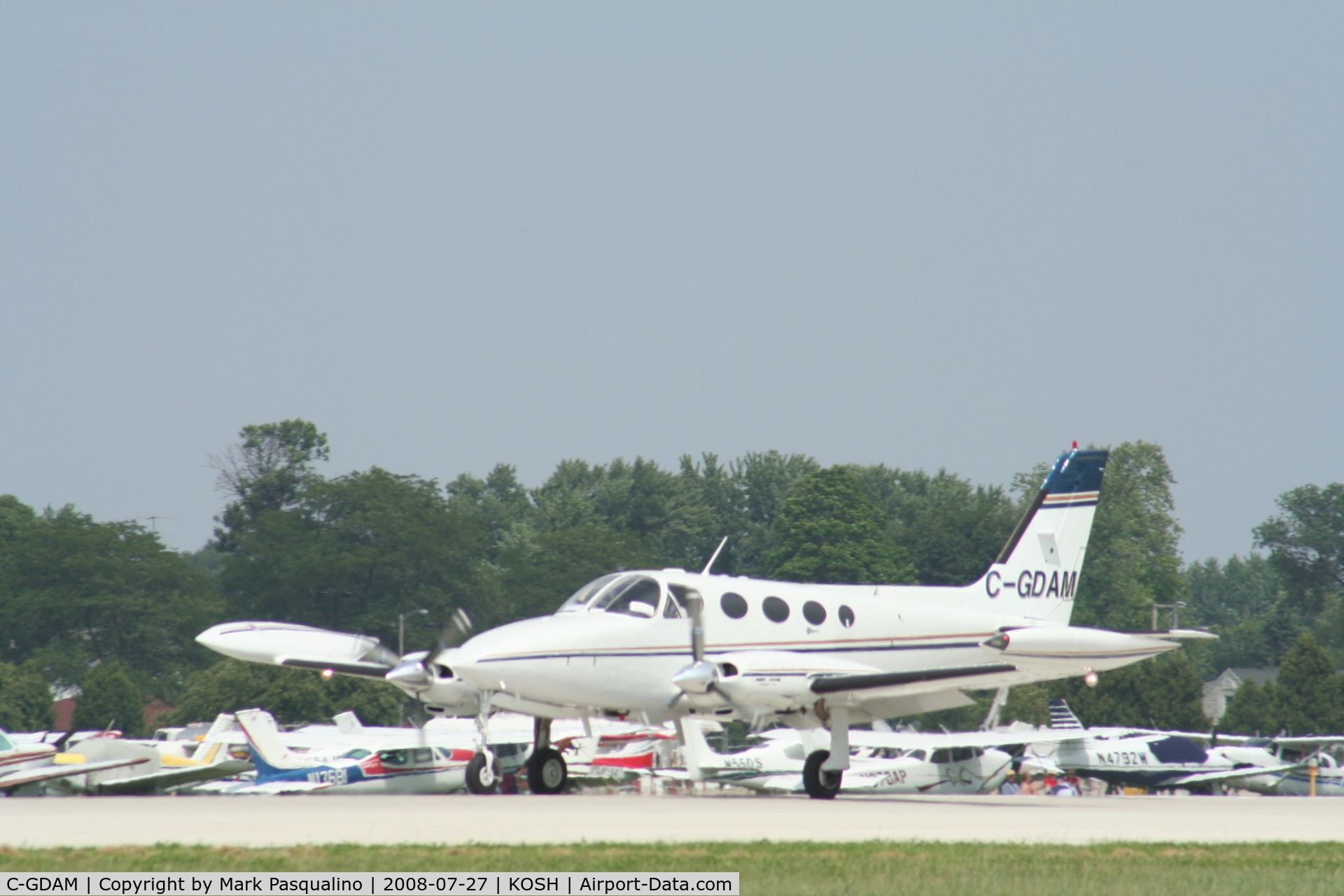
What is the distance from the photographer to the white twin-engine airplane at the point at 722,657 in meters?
20.8

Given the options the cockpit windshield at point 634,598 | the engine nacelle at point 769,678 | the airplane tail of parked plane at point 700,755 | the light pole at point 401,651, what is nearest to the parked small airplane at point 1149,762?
the airplane tail of parked plane at point 700,755

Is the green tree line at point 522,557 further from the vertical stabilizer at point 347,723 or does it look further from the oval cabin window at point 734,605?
the oval cabin window at point 734,605

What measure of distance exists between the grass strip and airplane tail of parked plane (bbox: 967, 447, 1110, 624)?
42.4 ft

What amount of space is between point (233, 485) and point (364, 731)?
68.2m

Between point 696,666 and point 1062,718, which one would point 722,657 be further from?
point 1062,718

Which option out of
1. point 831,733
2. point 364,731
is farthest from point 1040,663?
point 364,731

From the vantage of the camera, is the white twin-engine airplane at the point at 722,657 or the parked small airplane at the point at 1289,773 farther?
the parked small airplane at the point at 1289,773

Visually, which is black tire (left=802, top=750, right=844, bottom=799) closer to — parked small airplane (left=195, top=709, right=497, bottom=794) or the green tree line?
parked small airplane (left=195, top=709, right=497, bottom=794)

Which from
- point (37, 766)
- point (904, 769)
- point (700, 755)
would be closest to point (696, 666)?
point (700, 755)

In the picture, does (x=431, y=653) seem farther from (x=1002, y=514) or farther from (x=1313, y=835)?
(x=1002, y=514)

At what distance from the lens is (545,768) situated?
22.1m

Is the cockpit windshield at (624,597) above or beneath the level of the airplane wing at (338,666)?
above

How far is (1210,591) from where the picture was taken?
7195 inches

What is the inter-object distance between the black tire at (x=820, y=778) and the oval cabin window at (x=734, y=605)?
2.55 meters
